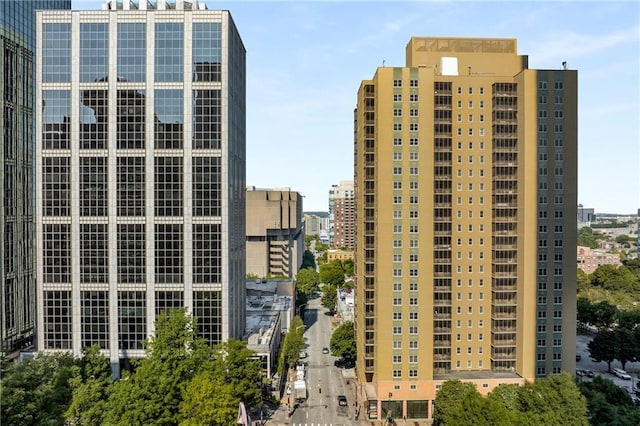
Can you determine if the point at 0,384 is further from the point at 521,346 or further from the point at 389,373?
the point at 521,346

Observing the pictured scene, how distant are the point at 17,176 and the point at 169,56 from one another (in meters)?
46.8

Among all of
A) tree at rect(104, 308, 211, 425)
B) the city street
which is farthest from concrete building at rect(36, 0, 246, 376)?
the city street

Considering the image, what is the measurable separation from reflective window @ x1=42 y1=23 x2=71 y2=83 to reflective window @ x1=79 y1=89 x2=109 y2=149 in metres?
4.86

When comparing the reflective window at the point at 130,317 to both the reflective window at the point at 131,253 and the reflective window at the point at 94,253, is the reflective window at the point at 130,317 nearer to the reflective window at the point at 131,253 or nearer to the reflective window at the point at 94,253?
the reflective window at the point at 131,253

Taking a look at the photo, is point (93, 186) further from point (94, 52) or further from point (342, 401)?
point (342, 401)

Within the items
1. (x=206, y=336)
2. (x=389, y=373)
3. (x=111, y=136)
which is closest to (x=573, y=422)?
(x=389, y=373)

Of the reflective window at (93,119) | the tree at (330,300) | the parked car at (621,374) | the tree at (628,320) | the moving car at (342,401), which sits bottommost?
the moving car at (342,401)

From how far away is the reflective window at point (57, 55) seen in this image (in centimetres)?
7456

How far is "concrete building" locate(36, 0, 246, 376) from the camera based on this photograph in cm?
7412

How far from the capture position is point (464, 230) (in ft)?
251

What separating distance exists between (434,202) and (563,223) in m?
22.1

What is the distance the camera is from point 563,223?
74.6 meters

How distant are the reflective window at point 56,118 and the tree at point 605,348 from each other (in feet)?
375

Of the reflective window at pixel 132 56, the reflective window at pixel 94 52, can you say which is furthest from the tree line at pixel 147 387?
the reflective window at pixel 94 52
